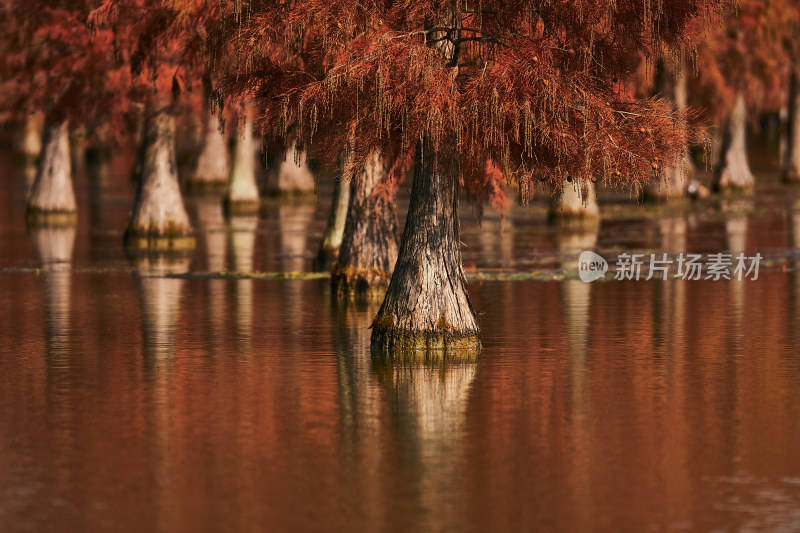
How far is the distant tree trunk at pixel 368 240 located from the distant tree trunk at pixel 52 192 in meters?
20.1

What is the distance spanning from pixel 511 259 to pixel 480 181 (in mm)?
13011

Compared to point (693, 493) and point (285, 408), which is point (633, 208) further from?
point (693, 493)

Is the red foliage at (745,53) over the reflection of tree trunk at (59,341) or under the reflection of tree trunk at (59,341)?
over

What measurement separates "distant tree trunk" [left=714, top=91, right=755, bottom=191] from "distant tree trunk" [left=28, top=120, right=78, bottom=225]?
24.6 m

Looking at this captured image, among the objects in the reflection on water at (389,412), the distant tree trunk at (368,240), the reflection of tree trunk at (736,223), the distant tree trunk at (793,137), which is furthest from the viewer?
the distant tree trunk at (793,137)

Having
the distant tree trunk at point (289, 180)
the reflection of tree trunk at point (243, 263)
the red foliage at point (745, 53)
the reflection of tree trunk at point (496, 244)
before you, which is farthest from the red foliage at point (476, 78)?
the distant tree trunk at point (289, 180)

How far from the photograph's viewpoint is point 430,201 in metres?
19.6

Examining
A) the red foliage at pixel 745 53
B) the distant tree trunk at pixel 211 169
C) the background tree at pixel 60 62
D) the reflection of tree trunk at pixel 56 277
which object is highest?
the red foliage at pixel 745 53

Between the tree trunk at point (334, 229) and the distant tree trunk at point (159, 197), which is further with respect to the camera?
the distant tree trunk at point (159, 197)

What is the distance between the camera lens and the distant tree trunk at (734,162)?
61250 millimetres

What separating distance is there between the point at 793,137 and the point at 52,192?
98.5 feet

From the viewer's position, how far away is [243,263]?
33844 mm

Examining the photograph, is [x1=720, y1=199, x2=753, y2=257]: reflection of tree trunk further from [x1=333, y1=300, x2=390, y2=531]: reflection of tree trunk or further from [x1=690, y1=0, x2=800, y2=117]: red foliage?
[x1=333, y1=300, x2=390, y2=531]: reflection of tree trunk

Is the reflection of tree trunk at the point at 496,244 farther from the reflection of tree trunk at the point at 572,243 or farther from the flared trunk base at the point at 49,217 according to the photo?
the flared trunk base at the point at 49,217
